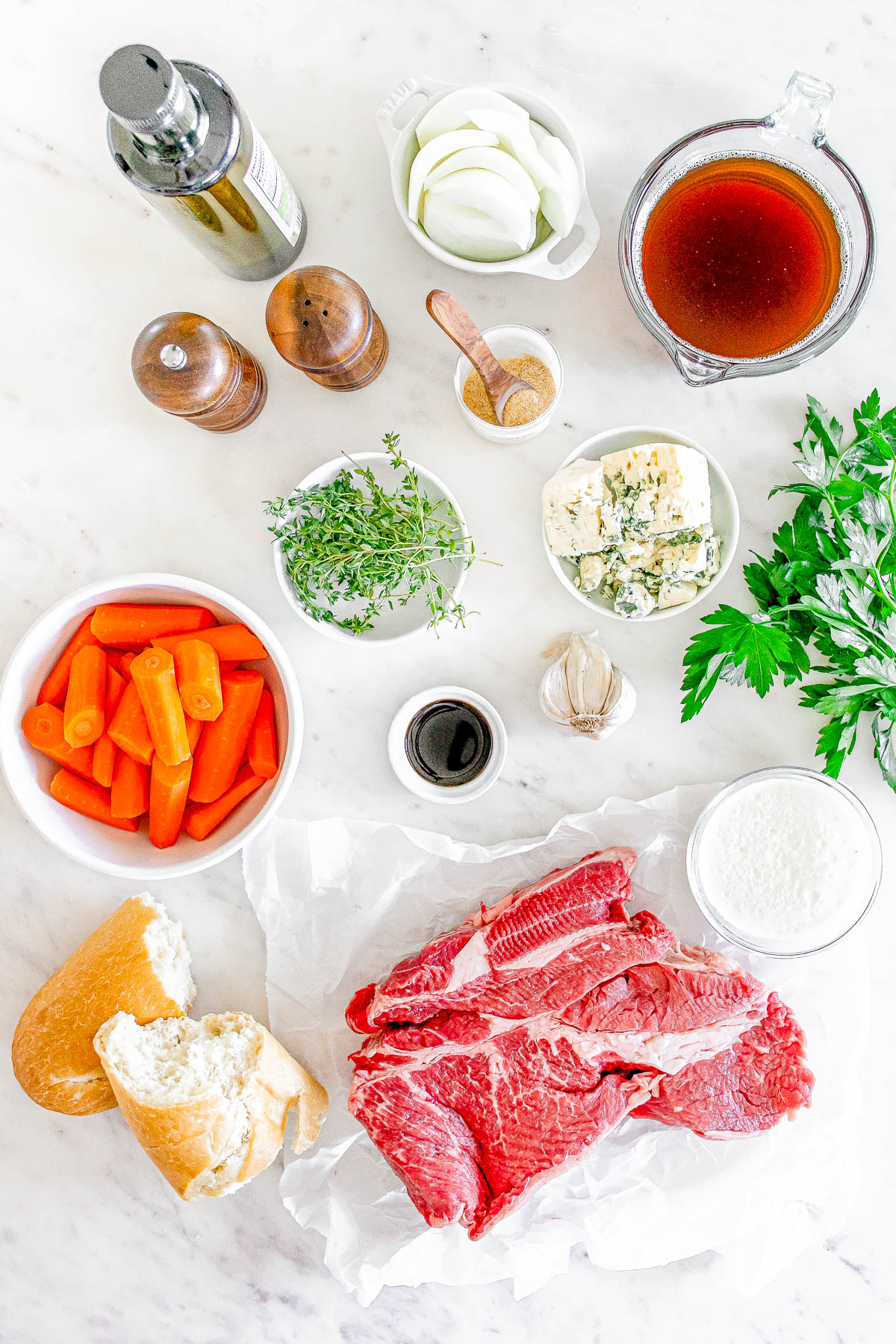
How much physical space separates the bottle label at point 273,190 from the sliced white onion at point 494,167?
22cm

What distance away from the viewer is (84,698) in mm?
1372

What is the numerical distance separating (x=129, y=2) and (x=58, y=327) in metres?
0.54

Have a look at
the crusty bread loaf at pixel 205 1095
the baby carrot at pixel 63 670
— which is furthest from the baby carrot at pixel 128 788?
the crusty bread loaf at pixel 205 1095

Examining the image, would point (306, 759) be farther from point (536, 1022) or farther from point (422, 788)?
point (536, 1022)

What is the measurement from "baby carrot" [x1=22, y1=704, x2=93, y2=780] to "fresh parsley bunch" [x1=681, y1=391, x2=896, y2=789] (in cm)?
99

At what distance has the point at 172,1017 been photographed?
1411 millimetres

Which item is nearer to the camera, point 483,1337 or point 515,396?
point 515,396

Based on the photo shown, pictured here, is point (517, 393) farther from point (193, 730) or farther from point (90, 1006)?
point (90, 1006)

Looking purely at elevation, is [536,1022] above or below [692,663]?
below

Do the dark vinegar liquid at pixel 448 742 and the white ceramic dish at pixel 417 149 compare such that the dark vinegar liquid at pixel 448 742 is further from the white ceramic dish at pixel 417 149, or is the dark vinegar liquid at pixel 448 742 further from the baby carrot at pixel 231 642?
the white ceramic dish at pixel 417 149

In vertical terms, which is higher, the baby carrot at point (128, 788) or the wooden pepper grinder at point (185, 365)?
the wooden pepper grinder at point (185, 365)

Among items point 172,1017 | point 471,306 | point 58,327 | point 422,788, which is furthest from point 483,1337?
point 58,327

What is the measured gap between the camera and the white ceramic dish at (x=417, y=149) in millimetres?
1328

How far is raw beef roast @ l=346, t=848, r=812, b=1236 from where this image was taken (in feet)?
4.53
